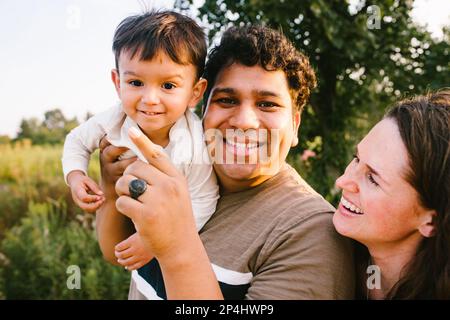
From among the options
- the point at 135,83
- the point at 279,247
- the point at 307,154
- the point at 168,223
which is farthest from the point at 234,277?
the point at 307,154

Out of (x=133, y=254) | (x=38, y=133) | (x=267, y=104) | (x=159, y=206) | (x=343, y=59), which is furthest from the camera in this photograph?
(x=38, y=133)

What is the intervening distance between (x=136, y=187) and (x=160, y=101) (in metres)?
0.52

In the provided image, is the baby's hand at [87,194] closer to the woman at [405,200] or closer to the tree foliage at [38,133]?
the woman at [405,200]

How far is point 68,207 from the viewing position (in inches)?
189

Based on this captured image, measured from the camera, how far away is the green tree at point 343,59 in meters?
2.79

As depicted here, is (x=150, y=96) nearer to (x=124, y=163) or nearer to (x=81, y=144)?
(x=124, y=163)

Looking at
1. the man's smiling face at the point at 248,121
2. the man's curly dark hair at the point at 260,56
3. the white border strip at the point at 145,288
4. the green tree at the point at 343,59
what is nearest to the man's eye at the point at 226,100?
the man's smiling face at the point at 248,121

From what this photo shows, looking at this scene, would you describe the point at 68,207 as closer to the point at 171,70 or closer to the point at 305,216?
the point at 171,70

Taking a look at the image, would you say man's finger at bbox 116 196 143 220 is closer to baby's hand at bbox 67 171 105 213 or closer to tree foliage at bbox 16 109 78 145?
baby's hand at bbox 67 171 105 213

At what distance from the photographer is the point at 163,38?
166cm

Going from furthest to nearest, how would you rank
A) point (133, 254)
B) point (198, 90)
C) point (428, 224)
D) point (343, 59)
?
point (343, 59) → point (198, 90) → point (133, 254) → point (428, 224)

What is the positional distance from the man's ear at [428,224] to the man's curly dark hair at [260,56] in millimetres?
698
